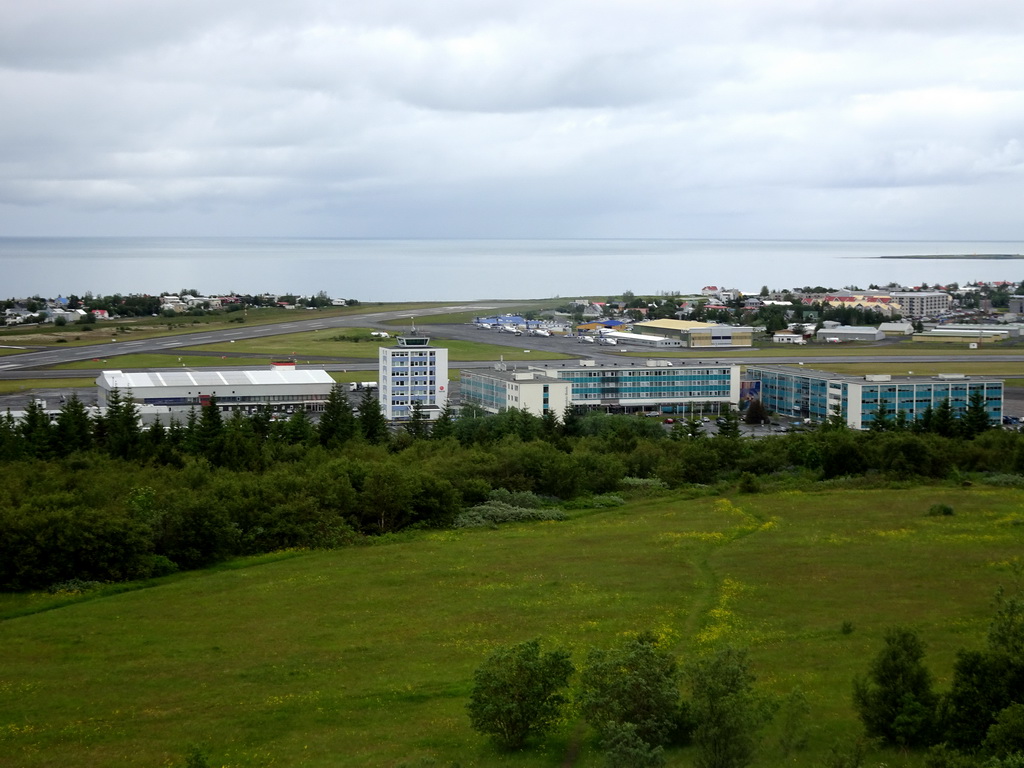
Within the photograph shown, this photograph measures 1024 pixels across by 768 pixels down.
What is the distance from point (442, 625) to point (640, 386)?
28775 millimetres

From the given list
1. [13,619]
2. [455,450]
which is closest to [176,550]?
[13,619]

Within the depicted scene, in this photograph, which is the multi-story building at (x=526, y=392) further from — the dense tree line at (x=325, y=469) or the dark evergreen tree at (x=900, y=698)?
the dark evergreen tree at (x=900, y=698)

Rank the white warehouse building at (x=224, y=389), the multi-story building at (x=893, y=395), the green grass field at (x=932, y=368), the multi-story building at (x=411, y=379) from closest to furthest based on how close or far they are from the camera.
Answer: the multi-story building at (x=893, y=395)
the white warehouse building at (x=224, y=389)
the multi-story building at (x=411, y=379)
the green grass field at (x=932, y=368)

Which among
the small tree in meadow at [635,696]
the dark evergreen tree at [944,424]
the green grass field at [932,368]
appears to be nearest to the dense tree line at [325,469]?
the dark evergreen tree at [944,424]

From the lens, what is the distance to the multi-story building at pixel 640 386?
138ft

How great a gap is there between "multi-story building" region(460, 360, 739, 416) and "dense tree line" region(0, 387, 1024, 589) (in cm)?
456

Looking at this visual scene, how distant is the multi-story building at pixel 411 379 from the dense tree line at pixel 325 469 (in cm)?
454

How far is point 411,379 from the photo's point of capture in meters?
41.4

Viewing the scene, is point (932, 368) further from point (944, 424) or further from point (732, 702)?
point (732, 702)

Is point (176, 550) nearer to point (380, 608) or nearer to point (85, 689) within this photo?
point (380, 608)

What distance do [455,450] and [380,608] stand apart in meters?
12.4

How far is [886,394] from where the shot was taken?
126ft

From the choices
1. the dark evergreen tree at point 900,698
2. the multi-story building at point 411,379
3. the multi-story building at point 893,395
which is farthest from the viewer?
the multi-story building at point 411,379

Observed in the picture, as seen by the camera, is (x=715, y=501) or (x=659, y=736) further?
(x=715, y=501)
